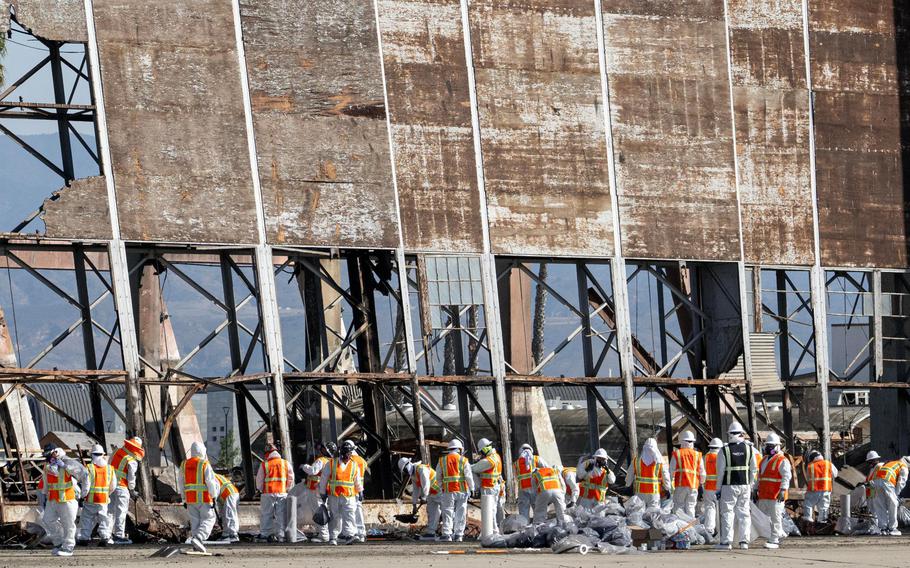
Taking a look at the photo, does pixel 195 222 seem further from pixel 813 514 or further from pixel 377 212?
pixel 813 514

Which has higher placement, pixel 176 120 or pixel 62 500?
pixel 176 120

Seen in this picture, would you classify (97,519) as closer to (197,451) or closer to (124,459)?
(124,459)

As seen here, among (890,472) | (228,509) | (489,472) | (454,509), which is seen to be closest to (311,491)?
(228,509)

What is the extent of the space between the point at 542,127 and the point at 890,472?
433 inches

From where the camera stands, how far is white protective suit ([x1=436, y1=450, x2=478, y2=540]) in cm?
2889

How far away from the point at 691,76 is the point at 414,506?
13601mm

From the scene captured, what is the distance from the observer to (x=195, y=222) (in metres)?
33.9

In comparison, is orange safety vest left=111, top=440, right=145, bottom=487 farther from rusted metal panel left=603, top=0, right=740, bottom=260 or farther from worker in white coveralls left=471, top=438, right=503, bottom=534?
rusted metal panel left=603, top=0, right=740, bottom=260

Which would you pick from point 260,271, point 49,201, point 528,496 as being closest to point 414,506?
point 528,496

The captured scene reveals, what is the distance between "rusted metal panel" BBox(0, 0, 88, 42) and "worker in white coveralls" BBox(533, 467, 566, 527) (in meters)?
12.6

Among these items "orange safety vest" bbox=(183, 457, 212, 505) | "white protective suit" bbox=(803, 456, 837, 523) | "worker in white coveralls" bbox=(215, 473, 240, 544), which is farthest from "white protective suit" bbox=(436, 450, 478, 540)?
"white protective suit" bbox=(803, 456, 837, 523)

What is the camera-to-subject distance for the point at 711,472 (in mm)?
27312

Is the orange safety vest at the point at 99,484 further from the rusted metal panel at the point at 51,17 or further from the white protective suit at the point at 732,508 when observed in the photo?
the rusted metal panel at the point at 51,17

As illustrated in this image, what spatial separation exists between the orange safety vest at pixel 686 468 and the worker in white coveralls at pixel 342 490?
5.34m
